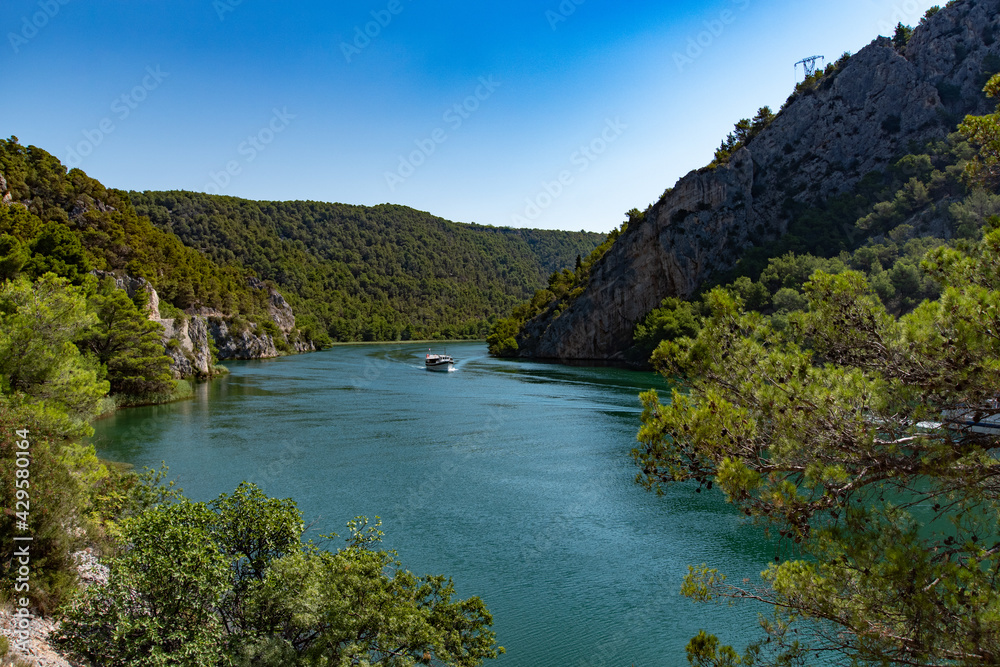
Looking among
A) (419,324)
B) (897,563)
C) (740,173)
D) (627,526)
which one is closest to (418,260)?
(419,324)

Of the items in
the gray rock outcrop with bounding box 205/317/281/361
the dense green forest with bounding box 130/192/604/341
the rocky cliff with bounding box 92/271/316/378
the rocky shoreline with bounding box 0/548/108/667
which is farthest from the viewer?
the dense green forest with bounding box 130/192/604/341

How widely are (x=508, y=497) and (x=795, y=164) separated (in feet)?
220

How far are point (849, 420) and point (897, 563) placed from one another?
141 cm

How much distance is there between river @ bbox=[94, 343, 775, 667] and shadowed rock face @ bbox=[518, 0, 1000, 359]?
37905 mm

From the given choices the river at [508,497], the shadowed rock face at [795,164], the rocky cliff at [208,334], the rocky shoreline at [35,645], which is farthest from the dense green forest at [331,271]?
the rocky shoreline at [35,645]

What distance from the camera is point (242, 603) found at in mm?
7957

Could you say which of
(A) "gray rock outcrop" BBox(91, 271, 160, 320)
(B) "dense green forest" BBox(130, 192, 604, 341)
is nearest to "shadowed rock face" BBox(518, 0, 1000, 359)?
(A) "gray rock outcrop" BBox(91, 271, 160, 320)

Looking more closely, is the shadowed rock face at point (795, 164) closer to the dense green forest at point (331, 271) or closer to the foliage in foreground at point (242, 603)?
the dense green forest at point (331, 271)

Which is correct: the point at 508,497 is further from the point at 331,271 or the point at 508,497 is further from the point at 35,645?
the point at 331,271

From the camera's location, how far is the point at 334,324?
144 meters

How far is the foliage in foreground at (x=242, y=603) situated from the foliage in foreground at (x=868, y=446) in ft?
14.1

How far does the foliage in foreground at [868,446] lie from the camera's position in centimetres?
512

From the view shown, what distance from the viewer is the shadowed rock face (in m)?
62.7

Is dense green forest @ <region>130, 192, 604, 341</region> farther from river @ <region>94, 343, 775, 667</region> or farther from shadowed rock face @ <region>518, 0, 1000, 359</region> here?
river @ <region>94, 343, 775, 667</region>
